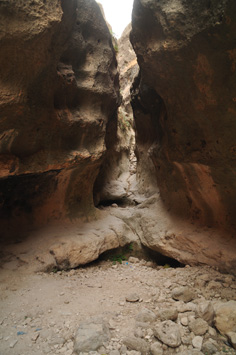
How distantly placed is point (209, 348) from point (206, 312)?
0.45m

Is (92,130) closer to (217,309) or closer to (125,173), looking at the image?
(217,309)

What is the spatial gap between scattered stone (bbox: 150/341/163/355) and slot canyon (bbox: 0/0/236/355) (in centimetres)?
2

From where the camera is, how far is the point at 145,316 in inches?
99.6

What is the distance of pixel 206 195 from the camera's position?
4.29m

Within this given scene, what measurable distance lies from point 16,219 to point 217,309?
3953 millimetres

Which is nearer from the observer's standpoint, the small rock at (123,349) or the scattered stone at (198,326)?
the small rock at (123,349)

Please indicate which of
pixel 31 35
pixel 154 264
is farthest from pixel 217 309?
pixel 31 35

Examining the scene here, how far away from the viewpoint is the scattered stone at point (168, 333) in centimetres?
212

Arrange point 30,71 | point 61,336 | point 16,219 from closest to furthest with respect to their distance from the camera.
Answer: point 61,336 → point 30,71 → point 16,219

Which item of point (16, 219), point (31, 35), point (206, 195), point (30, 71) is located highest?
point (31, 35)

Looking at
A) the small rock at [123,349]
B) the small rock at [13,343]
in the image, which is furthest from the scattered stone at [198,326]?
the small rock at [13,343]

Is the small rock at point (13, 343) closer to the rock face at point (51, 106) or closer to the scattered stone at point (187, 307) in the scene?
the scattered stone at point (187, 307)

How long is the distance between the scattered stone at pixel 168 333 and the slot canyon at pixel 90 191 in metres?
0.01

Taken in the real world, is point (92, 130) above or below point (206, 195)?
above
